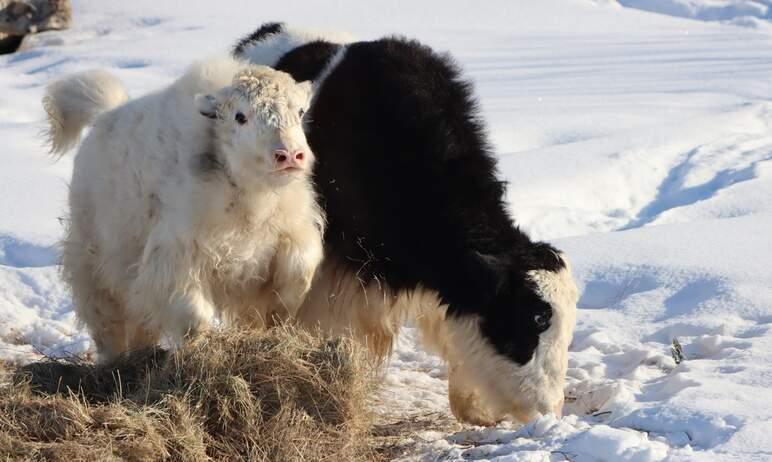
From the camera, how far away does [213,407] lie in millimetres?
5004

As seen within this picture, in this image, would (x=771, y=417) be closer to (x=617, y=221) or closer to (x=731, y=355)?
(x=731, y=355)

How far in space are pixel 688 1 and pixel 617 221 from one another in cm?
1639

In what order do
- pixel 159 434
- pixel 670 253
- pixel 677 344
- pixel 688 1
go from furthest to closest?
pixel 688 1 → pixel 670 253 → pixel 677 344 → pixel 159 434

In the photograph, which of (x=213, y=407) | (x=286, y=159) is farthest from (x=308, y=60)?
(x=213, y=407)

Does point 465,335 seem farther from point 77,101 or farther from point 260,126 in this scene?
point 77,101

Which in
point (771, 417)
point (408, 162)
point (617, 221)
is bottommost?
point (617, 221)

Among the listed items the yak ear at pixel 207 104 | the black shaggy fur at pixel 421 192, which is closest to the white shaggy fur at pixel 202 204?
the yak ear at pixel 207 104

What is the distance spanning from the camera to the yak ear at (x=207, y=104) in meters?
5.66

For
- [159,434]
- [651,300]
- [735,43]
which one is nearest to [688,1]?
[735,43]

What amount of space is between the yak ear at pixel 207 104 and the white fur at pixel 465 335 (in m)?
1.26

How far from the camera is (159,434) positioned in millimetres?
4699

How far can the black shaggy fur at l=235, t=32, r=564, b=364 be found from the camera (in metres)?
6.02

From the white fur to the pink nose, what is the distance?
118cm

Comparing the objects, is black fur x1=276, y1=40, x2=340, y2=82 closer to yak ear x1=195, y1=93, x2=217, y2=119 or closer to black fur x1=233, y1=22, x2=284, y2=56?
black fur x1=233, y1=22, x2=284, y2=56
